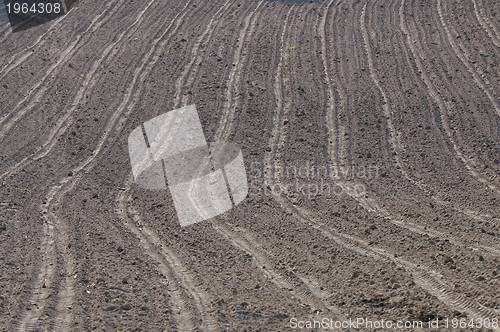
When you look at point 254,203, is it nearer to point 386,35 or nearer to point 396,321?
point 396,321

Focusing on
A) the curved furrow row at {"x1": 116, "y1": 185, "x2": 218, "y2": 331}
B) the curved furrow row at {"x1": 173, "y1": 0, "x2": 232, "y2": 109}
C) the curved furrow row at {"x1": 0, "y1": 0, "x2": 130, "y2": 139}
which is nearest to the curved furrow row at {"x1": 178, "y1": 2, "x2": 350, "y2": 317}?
the curved furrow row at {"x1": 116, "y1": 185, "x2": 218, "y2": 331}

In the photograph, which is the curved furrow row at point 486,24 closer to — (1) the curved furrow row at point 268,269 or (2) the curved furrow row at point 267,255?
(2) the curved furrow row at point 267,255

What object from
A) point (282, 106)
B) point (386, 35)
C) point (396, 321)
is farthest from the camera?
point (386, 35)

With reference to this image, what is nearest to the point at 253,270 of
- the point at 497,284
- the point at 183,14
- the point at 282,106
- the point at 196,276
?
the point at 196,276

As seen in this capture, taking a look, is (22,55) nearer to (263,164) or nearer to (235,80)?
(235,80)

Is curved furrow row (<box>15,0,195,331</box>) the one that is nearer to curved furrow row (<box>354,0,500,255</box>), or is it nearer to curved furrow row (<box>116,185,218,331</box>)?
curved furrow row (<box>116,185,218,331</box>)

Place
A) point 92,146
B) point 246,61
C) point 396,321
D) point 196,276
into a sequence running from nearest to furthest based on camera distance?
point 396,321 < point 196,276 < point 92,146 < point 246,61

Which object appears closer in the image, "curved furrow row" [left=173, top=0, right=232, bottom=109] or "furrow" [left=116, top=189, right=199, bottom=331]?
"furrow" [left=116, top=189, right=199, bottom=331]
